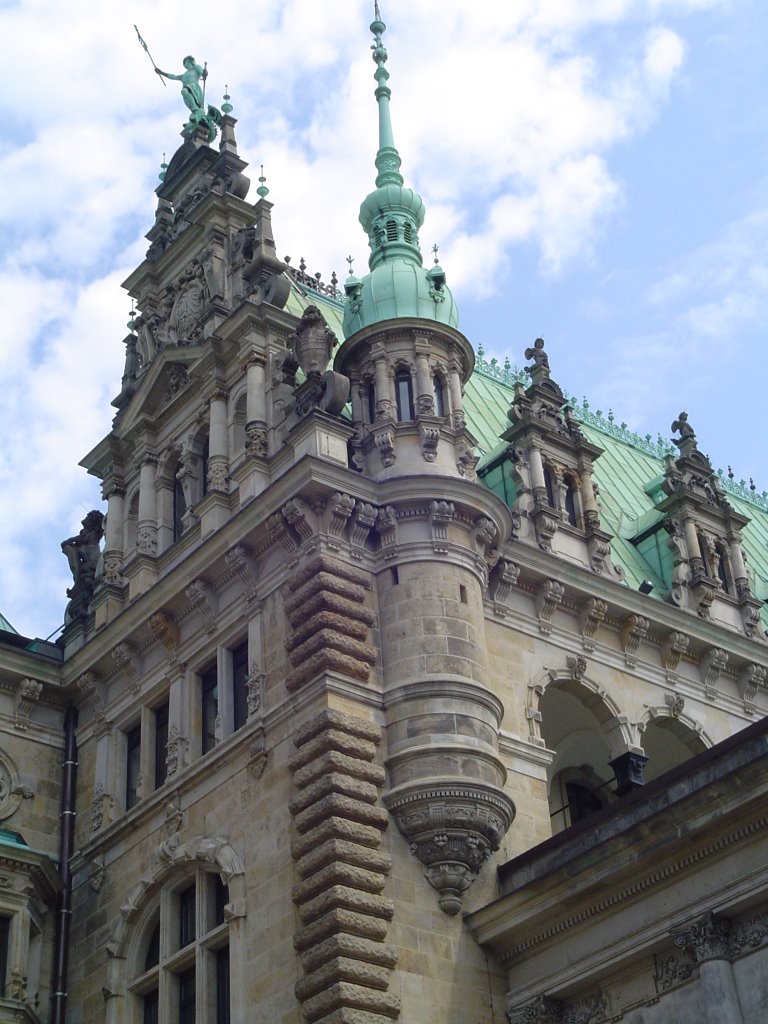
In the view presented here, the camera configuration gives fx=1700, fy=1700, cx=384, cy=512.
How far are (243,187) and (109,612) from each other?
10634mm

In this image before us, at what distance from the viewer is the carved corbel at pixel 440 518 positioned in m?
31.6

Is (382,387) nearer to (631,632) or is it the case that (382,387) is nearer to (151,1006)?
(631,632)

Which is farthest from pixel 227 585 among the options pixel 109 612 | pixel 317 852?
pixel 317 852

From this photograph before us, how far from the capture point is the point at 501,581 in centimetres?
3372

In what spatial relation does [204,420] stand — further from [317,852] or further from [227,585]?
[317,852]

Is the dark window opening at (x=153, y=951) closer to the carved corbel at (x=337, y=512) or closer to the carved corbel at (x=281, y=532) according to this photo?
the carved corbel at (x=281, y=532)

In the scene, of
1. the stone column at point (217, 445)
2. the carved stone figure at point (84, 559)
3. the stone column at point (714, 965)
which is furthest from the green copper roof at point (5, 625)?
the stone column at point (714, 965)

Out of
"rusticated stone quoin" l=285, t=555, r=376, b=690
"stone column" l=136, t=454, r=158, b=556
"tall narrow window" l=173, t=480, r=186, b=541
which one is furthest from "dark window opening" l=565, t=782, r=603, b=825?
"stone column" l=136, t=454, r=158, b=556

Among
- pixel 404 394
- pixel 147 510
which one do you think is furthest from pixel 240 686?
pixel 404 394

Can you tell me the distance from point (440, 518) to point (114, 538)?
9693mm

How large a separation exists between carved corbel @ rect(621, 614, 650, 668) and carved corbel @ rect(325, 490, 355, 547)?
774cm

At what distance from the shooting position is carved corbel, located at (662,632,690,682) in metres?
36.5

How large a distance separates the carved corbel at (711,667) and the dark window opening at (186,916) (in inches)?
495

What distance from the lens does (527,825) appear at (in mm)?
31109
